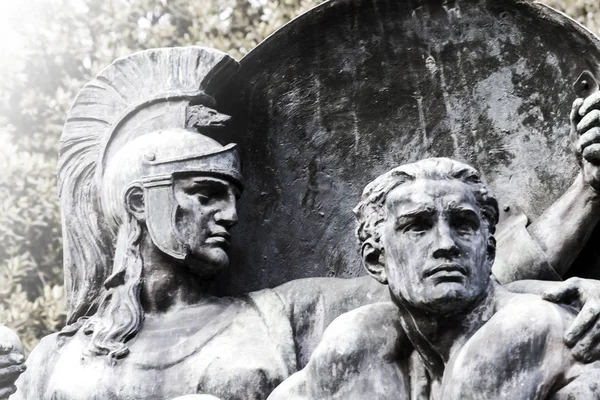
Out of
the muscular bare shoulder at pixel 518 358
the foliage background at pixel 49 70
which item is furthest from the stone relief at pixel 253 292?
the foliage background at pixel 49 70

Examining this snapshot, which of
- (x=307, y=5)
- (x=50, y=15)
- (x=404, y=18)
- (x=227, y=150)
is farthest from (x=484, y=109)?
(x=50, y=15)

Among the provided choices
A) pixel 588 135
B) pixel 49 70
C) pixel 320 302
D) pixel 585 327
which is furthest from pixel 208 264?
pixel 49 70

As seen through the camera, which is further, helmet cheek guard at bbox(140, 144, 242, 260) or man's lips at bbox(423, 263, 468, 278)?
helmet cheek guard at bbox(140, 144, 242, 260)

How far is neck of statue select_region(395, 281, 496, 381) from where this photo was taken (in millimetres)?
6422

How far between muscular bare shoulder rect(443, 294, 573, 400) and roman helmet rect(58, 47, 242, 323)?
5.59 feet

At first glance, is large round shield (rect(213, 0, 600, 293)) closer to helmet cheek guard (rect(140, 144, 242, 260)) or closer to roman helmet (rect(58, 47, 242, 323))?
roman helmet (rect(58, 47, 242, 323))

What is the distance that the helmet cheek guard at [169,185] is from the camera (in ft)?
24.4

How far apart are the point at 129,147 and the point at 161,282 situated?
620 mm

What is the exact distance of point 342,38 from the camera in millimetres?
7820

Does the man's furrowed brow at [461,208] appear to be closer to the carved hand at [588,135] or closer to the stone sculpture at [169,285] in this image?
the carved hand at [588,135]

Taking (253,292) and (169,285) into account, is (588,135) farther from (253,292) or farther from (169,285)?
(169,285)

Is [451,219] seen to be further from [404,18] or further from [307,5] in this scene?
[307,5]

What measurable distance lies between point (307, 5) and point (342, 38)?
358cm

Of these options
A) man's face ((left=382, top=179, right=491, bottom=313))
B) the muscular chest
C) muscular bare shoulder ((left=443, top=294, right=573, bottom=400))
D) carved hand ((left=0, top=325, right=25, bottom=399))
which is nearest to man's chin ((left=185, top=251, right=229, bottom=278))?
the muscular chest
